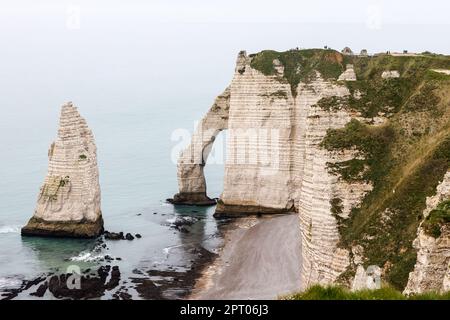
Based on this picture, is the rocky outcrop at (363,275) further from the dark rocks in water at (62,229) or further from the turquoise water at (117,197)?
the dark rocks in water at (62,229)

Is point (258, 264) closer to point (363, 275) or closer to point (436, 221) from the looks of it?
point (363, 275)

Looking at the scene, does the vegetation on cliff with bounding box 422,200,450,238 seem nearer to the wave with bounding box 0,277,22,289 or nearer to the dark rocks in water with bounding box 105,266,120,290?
the dark rocks in water with bounding box 105,266,120,290

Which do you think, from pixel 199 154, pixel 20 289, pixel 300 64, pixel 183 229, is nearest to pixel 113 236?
pixel 183 229

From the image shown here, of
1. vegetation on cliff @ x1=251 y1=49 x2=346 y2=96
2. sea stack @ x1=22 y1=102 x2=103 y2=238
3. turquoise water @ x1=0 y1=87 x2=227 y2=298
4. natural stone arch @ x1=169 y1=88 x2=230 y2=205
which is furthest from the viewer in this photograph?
natural stone arch @ x1=169 y1=88 x2=230 y2=205

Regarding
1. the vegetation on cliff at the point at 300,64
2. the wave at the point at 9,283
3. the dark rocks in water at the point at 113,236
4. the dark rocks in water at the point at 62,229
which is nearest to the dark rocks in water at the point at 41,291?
the wave at the point at 9,283

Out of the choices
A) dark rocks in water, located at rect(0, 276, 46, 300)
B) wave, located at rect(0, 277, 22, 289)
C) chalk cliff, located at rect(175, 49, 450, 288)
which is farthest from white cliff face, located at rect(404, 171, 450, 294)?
wave, located at rect(0, 277, 22, 289)
